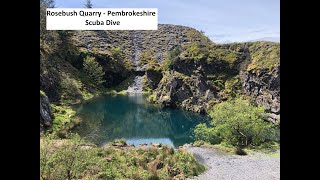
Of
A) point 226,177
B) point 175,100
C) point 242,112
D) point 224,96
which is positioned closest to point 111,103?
point 175,100

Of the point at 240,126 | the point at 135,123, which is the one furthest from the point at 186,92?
the point at 240,126

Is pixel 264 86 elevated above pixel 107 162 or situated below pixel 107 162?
above

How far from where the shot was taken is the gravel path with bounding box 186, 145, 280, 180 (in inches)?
507

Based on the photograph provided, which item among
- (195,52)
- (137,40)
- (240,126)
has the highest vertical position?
(137,40)

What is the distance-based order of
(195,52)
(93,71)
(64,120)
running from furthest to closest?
1. (93,71)
2. (195,52)
3. (64,120)

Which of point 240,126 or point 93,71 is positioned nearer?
point 240,126

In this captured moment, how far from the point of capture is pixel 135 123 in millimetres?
27203

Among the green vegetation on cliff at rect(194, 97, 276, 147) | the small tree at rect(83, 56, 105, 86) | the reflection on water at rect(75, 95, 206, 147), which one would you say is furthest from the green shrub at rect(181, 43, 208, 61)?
the green vegetation on cliff at rect(194, 97, 276, 147)

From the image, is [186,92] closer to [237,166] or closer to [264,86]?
[264,86]

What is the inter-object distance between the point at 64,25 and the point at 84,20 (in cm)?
11

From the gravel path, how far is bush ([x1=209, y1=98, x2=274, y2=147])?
4.34ft

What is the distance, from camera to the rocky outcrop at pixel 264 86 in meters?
27.3

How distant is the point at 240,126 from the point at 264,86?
531 inches

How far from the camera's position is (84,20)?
1.85 meters
